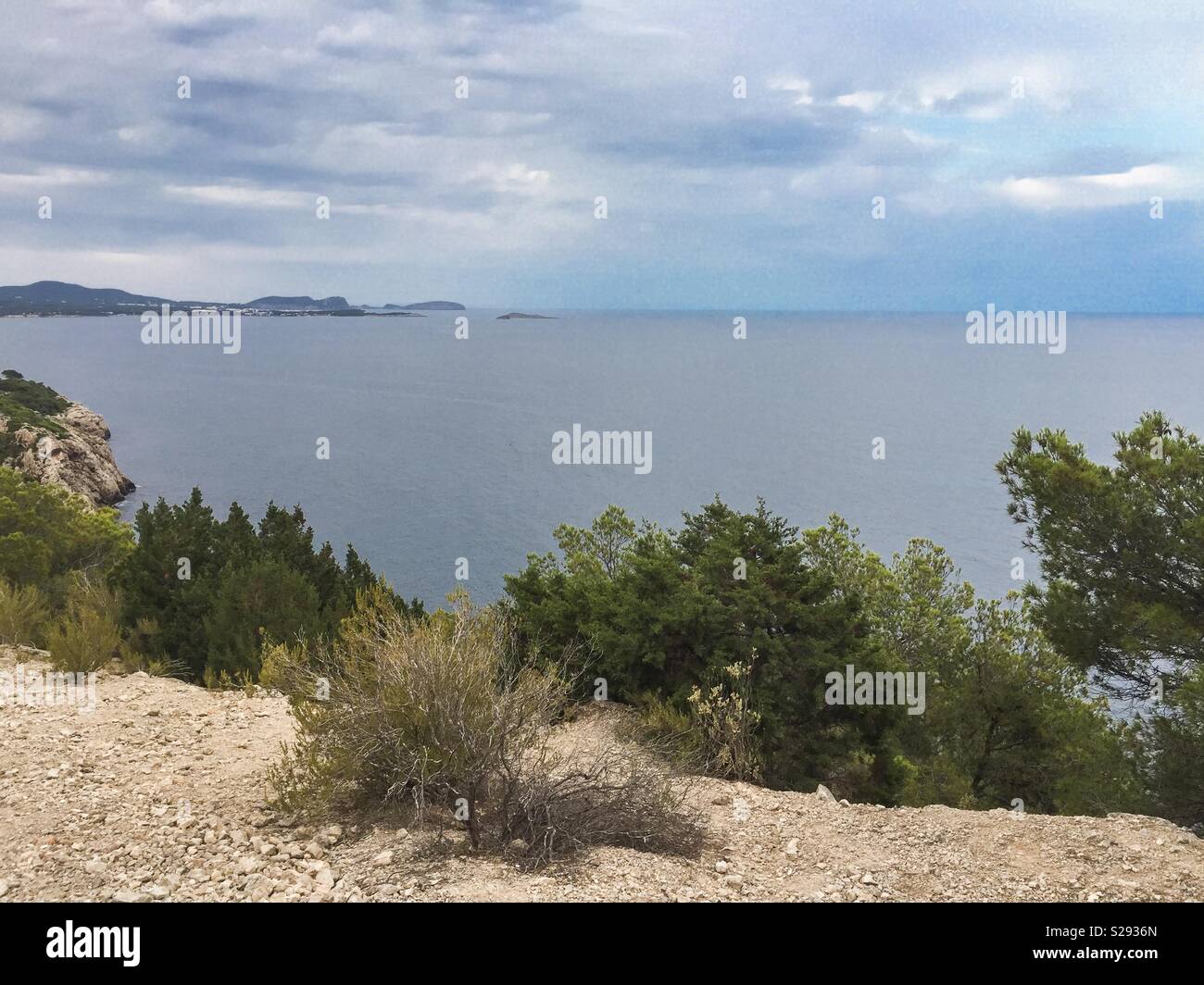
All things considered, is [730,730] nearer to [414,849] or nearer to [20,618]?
[414,849]

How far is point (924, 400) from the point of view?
12281 centimetres

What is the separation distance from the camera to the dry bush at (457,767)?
6547 mm

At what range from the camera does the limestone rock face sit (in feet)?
181

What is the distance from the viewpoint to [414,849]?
6176 mm

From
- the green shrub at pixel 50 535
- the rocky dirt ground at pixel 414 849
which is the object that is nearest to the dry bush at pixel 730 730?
the rocky dirt ground at pixel 414 849

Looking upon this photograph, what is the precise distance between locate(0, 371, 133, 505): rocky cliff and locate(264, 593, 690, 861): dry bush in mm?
48401

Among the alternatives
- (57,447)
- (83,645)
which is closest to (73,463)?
(57,447)

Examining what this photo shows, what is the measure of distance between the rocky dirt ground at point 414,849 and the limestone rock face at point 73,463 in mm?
49309

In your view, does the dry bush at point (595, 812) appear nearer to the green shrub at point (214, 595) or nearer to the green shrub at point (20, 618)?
the green shrub at point (214, 595)

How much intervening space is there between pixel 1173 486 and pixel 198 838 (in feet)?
42.0

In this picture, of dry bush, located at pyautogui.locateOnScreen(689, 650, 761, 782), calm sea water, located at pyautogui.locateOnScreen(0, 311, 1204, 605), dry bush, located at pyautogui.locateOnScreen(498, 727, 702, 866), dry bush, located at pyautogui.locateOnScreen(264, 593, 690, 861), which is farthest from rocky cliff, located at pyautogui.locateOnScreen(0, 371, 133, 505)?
dry bush, located at pyautogui.locateOnScreen(498, 727, 702, 866)

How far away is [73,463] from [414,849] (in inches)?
2551

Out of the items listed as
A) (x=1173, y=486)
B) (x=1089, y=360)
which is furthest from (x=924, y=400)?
(x=1173, y=486)

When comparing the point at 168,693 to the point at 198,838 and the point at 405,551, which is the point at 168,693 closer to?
the point at 198,838
